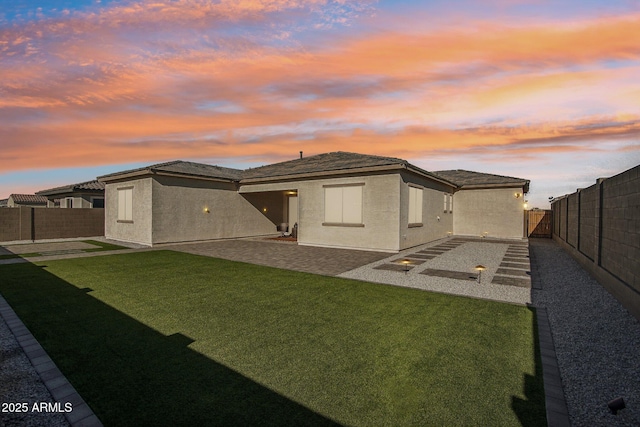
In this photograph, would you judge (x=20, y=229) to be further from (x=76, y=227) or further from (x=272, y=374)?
(x=272, y=374)

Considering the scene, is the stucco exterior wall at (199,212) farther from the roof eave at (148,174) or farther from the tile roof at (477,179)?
the tile roof at (477,179)

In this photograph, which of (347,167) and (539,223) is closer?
(347,167)

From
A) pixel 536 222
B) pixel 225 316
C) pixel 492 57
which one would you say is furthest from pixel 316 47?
pixel 536 222

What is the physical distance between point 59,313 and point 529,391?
274 inches

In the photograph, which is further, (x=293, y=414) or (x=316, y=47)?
(x=316, y=47)

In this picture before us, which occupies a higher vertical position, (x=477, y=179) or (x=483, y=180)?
(x=477, y=179)

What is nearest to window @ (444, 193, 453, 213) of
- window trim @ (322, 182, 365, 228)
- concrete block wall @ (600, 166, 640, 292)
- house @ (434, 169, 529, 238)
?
house @ (434, 169, 529, 238)

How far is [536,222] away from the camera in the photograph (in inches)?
876

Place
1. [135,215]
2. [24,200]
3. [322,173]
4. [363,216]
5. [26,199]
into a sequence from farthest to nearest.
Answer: [26,199] → [24,200] → [135,215] → [322,173] → [363,216]

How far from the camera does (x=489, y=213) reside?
67.8 feet

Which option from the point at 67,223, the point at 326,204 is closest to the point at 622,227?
the point at 326,204

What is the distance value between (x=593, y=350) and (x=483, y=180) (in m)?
19.1

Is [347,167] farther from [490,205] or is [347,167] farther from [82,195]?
[82,195]

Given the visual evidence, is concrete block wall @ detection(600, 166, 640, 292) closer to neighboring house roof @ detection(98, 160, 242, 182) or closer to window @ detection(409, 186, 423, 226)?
window @ detection(409, 186, 423, 226)
